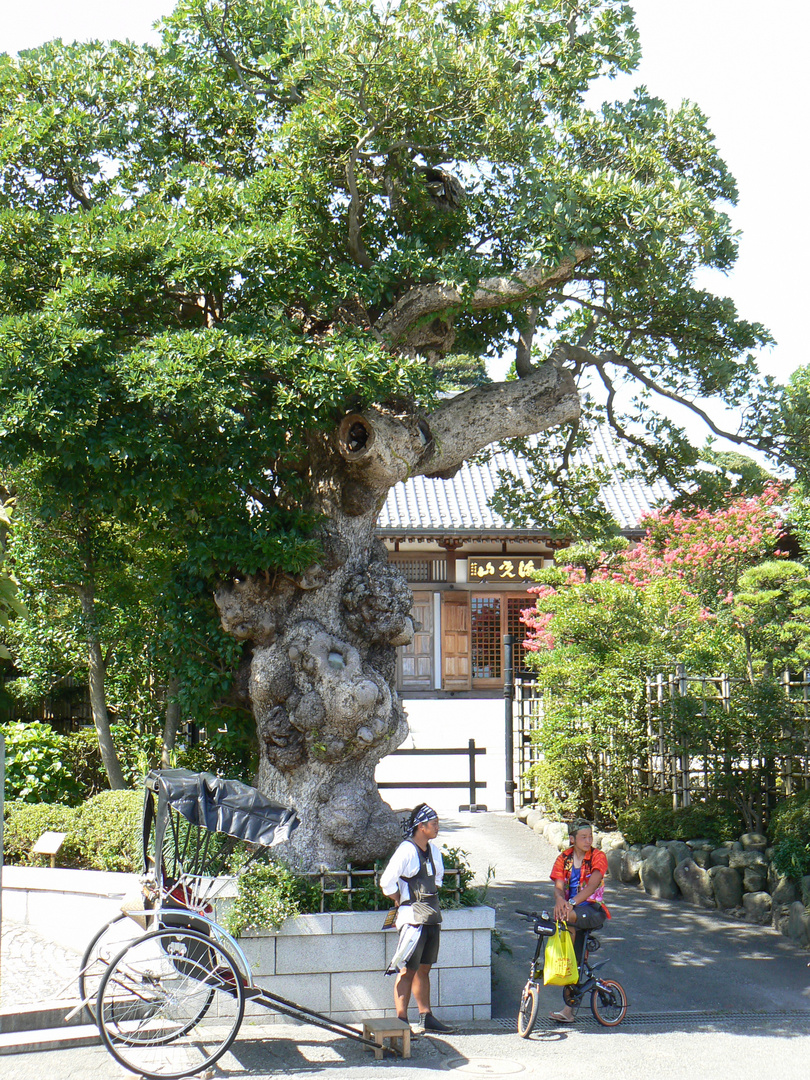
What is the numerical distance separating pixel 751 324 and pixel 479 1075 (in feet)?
23.4

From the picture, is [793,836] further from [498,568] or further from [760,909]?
[498,568]

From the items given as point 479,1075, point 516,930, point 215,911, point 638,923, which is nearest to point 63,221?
point 215,911

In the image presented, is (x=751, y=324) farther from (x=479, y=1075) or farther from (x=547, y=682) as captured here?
(x=479, y=1075)

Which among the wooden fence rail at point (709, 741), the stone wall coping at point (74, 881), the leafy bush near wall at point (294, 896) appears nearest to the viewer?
the leafy bush near wall at point (294, 896)

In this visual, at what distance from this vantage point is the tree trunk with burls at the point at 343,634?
8.11m

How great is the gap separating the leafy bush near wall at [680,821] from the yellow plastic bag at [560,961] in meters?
4.54

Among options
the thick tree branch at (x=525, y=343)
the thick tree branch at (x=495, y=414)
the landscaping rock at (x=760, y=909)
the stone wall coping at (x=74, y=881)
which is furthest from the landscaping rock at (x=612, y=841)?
the thick tree branch at (x=525, y=343)

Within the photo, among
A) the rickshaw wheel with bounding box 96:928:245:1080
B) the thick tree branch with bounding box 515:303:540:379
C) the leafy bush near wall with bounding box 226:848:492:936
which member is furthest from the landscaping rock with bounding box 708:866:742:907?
the rickshaw wheel with bounding box 96:928:245:1080

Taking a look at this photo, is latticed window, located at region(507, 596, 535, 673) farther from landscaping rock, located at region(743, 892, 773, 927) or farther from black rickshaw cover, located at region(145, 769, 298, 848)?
black rickshaw cover, located at region(145, 769, 298, 848)

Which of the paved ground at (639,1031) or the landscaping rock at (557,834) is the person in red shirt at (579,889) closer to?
the paved ground at (639,1031)

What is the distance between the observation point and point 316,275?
7766 mm

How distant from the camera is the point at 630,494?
28.2 metres

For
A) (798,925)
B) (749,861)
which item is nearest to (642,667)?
(749,861)

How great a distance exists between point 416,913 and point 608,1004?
66.6 inches
